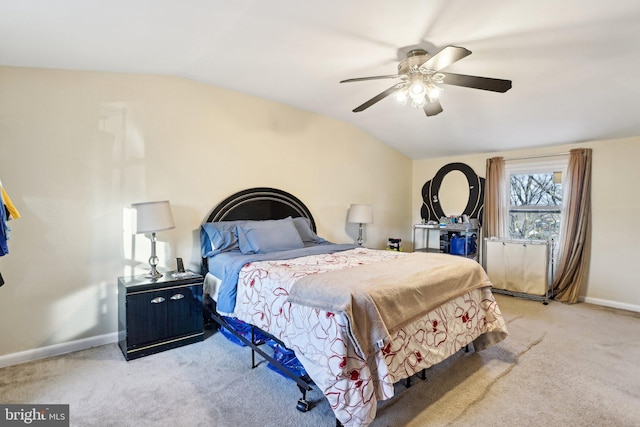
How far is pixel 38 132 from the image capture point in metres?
2.73

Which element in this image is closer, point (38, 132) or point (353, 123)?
point (38, 132)

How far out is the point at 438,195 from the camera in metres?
5.83

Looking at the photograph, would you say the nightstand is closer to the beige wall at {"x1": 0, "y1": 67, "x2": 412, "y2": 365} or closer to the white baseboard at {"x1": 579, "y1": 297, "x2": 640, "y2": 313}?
the beige wall at {"x1": 0, "y1": 67, "x2": 412, "y2": 365}

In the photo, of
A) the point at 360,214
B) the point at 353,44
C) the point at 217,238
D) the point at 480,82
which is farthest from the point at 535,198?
the point at 217,238

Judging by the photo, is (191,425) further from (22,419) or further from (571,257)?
(571,257)

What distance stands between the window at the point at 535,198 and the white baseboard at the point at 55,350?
18.0ft

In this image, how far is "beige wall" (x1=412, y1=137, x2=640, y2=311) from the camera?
13.3ft

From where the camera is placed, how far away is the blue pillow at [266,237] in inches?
131

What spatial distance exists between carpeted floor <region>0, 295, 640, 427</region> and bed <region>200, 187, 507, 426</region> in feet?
0.65

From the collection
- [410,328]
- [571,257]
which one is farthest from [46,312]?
[571,257]

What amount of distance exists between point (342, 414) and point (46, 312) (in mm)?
2662

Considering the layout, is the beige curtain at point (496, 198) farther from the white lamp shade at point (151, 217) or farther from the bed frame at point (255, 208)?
the white lamp shade at point (151, 217)

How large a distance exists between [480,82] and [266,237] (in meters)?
2.34

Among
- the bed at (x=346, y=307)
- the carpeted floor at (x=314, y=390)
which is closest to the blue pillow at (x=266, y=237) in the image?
the bed at (x=346, y=307)
